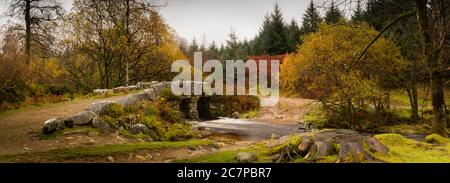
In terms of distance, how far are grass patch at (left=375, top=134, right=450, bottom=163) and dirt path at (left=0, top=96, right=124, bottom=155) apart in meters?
7.53

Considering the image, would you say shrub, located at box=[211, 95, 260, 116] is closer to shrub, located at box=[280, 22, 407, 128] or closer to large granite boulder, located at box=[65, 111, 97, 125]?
shrub, located at box=[280, 22, 407, 128]

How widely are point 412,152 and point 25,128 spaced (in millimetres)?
10247

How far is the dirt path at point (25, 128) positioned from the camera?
9164 millimetres

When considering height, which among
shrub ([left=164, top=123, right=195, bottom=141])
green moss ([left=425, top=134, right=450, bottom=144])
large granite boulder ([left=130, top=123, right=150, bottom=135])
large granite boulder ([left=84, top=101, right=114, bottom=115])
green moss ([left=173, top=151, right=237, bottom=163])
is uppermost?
large granite boulder ([left=84, top=101, right=114, bottom=115])

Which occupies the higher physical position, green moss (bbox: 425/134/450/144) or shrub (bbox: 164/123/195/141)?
green moss (bbox: 425/134/450/144)

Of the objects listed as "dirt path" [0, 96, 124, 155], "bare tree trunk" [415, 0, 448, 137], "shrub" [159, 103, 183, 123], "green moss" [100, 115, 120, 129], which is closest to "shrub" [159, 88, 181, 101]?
"shrub" [159, 103, 183, 123]

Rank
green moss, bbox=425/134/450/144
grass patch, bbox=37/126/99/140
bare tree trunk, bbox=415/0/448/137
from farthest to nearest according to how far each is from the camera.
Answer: bare tree trunk, bbox=415/0/448/137 < grass patch, bbox=37/126/99/140 < green moss, bbox=425/134/450/144

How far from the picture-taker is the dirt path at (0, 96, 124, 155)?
9.16 metres

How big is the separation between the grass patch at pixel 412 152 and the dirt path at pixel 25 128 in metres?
7.53

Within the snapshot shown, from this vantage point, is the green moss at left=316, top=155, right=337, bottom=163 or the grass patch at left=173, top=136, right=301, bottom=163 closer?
the green moss at left=316, top=155, right=337, bottom=163

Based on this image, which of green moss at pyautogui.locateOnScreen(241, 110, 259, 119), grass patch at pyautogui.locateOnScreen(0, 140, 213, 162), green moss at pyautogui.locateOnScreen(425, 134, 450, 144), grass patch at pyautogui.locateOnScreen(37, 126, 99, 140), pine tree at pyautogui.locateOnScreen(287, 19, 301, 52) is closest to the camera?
grass patch at pyautogui.locateOnScreen(0, 140, 213, 162)

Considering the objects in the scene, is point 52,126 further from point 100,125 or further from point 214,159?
point 214,159
